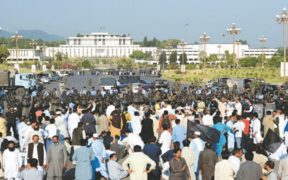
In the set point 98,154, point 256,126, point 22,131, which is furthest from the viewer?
point 256,126

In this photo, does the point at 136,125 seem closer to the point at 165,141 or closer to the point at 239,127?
the point at 239,127

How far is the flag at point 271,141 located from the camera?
13536 millimetres

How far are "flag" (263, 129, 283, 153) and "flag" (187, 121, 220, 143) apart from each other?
3.98 ft

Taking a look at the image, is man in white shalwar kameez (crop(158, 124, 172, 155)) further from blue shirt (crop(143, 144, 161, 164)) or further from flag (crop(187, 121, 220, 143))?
blue shirt (crop(143, 144, 161, 164))

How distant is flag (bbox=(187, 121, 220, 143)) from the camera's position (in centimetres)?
1361

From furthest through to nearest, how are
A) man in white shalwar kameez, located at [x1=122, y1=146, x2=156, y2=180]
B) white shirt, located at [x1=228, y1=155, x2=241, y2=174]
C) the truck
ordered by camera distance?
the truck < man in white shalwar kameez, located at [x1=122, y1=146, x2=156, y2=180] < white shirt, located at [x1=228, y1=155, x2=241, y2=174]

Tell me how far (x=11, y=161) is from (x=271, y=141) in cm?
619

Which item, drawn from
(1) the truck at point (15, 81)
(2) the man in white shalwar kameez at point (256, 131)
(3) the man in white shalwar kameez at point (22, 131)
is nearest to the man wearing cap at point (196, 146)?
(2) the man in white shalwar kameez at point (256, 131)

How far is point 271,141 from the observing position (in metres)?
14.4

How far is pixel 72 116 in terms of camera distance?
55.3ft

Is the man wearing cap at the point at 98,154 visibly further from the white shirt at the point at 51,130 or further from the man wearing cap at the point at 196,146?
the white shirt at the point at 51,130

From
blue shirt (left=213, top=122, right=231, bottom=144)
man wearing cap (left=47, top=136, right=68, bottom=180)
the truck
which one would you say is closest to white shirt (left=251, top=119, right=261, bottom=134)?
blue shirt (left=213, top=122, right=231, bottom=144)

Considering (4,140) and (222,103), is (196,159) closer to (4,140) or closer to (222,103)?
(4,140)

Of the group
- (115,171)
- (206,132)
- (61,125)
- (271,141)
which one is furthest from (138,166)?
(61,125)
